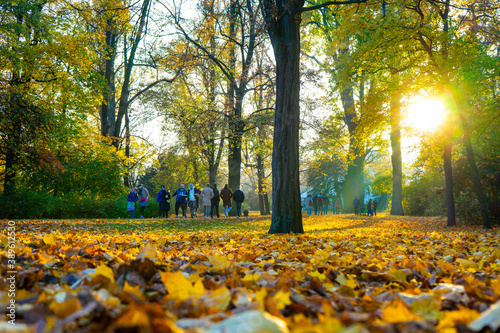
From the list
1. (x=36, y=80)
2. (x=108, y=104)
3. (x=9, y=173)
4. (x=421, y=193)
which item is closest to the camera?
(x=9, y=173)

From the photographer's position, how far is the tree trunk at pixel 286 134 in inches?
323

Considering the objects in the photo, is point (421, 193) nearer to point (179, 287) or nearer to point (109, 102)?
point (109, 102)

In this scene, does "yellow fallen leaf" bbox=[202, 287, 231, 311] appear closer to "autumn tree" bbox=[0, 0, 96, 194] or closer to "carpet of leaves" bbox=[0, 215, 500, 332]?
"carpet of leaves" bbox=[0, 215, 500, 332]

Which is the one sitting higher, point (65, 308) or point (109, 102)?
point (109, 102)

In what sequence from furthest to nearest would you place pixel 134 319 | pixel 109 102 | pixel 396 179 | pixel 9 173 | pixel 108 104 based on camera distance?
pixel 396 179 → pixel 109 102 → pixel 108 104 → pixel 9 173 → pixel 134 319

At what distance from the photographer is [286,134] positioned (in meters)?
8.29

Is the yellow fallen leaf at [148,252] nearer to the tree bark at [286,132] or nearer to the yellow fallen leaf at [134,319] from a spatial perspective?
the yellow fallen leaf at [134,319]

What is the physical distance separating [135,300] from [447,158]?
1407cm

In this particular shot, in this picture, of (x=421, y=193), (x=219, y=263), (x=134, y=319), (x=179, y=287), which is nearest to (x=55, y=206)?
(x=219, y=263)

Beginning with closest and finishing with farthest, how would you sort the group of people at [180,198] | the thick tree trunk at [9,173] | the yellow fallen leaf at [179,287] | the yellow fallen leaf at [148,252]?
1. the yellow fallen leaf at [179,287]
2. the yellow fallen leaf at [148,252]
3. the thick tree trunk at [9,173]
4. the group of people at [180,198]

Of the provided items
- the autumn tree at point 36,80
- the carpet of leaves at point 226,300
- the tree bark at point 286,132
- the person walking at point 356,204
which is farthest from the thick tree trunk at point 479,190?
the autumn tree at point 36,80

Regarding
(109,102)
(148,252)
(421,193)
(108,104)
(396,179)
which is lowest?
(148,252)

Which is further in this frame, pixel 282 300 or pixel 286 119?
pixel 286 119

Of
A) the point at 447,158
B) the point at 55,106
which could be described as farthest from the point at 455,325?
the point at 55,106
